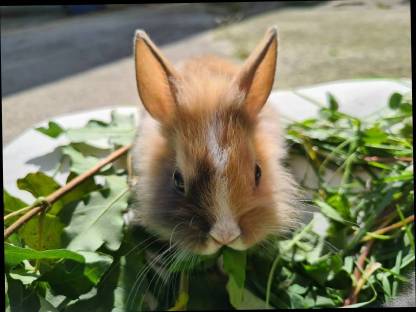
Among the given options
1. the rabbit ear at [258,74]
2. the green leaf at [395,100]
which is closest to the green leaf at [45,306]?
the rabbit ear at [258,74]

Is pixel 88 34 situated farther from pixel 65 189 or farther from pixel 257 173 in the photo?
pixel 257 173

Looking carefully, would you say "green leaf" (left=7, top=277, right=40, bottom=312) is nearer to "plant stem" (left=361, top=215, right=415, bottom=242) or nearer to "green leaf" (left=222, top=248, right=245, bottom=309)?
"green leaf" (left=222, top=248, right=245, bottom=309)

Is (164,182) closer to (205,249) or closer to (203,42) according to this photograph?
(205,249)

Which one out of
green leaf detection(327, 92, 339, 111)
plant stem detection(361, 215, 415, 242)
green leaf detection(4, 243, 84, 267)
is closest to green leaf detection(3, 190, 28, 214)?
green leaf detection(4, 243, 84, 267)

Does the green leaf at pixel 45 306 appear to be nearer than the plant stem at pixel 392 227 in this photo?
Yes

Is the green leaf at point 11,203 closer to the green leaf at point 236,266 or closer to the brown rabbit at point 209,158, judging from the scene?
the brown rabbit at point 209,158

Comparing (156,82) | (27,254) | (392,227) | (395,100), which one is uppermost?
(156,82)

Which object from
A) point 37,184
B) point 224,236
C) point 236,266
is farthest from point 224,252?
point 37,184
